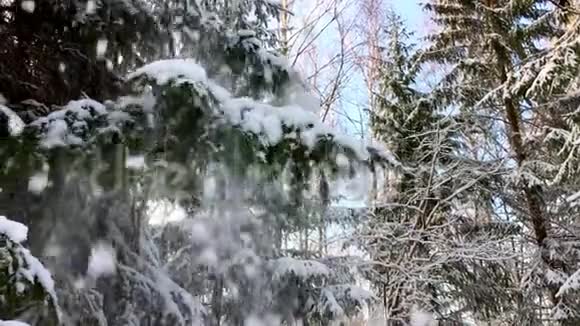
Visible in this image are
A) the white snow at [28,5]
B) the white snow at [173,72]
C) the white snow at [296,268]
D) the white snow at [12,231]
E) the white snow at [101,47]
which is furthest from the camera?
the white snow at [296,268]

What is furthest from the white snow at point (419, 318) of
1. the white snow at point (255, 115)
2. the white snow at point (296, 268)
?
→ the white snow at point (255, 115)

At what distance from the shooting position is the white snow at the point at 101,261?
3.39m

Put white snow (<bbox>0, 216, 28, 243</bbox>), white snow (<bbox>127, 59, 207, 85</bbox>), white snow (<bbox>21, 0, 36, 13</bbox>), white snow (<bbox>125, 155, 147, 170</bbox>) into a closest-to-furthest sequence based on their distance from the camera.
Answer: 1. white snow (<bbox>0, 216, 28, 243</bbox>)
2. white snow (<bbox>127, 59, 207, 85</bbox>)
3. white snow (<bbox>125, 155, 147, 170</bbox>)
4. white snow (<bbox>21, 0, 36, 13</bbox>)

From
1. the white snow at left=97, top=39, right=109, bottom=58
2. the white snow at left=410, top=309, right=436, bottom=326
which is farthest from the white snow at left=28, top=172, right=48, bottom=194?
the white snow at left=410, top=309, right=436, bottom=326

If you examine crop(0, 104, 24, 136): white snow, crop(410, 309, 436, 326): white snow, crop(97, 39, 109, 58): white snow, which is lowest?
crop(410, 309, 436, 326): white snow

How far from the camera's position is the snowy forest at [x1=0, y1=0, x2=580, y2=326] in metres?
2.88

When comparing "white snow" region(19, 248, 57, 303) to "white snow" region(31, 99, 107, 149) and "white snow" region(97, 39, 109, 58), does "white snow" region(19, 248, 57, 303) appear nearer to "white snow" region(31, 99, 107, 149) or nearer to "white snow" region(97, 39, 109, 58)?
"white snow" region(31, 99, 107, 149)

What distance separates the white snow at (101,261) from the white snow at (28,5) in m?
1.53

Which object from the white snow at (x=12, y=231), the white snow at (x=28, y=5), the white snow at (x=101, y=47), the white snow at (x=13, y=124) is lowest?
the white snow at (x=12, y=231)

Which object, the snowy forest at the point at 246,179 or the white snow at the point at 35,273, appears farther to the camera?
the snowy forest at the point at 246,179

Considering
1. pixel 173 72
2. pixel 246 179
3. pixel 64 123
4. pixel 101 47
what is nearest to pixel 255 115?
pixel 246 179

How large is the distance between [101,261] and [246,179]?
101 centimetres

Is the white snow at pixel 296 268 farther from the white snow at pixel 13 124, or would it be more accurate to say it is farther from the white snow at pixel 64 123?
the white snow at pixel 13 124

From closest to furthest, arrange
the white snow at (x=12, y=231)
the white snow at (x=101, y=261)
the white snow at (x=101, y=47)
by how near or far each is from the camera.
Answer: the white snow at (x=12, y=231)
the white snow at (x=101, y=261)
the white snow at (x=101, y=47)
